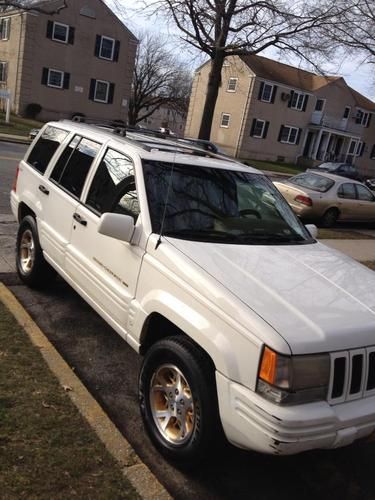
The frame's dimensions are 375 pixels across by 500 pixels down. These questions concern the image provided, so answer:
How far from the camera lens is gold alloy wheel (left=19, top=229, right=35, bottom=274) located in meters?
5.32

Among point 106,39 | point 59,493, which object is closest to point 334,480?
point 59,493

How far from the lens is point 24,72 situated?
111ft

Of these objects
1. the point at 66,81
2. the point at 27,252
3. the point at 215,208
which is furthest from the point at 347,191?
the point at 66,81

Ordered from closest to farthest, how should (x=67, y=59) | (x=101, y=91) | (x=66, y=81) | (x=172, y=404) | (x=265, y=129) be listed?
(x=172, y=404) < (x=67, y=59) < (x=66, y=81) < (x=101, y=91) < (x=265, y=129)

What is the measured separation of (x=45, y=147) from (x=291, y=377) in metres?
4.03

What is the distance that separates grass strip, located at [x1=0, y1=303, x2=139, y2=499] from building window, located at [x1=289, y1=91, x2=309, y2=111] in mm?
44265

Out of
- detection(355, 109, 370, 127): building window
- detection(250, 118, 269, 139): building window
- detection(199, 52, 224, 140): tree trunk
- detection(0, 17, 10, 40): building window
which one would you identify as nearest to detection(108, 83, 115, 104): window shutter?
detection(0, 17, 10, 40): building window

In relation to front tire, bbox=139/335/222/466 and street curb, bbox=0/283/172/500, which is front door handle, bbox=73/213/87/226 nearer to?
street curb, bbox=0/283/172/500

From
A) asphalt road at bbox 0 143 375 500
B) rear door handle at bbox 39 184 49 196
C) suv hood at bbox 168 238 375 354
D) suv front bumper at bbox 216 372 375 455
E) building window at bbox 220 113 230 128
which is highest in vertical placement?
building window at bbox 220 113 230 128

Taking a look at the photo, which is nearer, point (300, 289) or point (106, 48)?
point (300, 289)

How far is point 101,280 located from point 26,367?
851 mm

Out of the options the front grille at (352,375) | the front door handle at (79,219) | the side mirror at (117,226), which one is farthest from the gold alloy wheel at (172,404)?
the front door handle at (79,219)

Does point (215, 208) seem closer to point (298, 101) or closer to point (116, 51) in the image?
point (116, 51)

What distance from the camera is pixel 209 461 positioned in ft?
9.87
